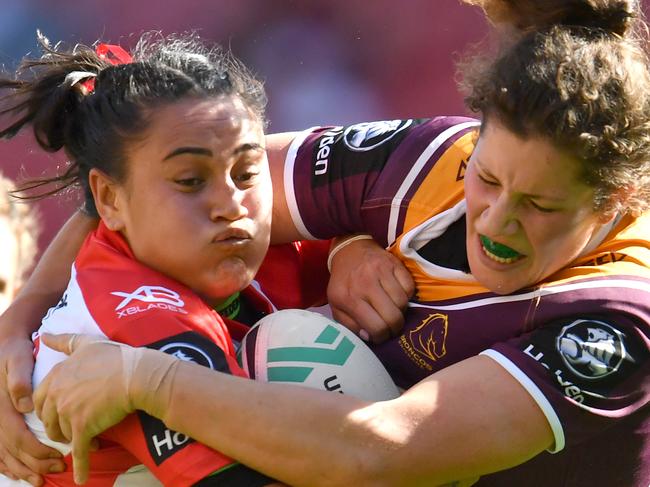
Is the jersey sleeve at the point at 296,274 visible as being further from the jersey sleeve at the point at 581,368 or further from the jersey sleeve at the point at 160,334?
the jersey sleeve at the point at 581,368

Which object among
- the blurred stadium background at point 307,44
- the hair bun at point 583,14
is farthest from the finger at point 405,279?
the blurred stadium background at point 307,44

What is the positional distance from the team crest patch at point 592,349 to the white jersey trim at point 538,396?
0.08 meters

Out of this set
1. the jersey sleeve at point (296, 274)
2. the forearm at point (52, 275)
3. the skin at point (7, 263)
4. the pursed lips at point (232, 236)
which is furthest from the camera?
the skin at point (7, 263)

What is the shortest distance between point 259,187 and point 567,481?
94cm

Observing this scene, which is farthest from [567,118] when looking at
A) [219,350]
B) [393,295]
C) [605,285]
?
[219,350]

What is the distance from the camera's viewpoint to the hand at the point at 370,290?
2273 millimetres

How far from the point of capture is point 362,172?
2424 millimetres

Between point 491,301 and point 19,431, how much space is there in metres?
1.04

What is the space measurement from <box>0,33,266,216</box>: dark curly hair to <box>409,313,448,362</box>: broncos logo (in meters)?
0.63

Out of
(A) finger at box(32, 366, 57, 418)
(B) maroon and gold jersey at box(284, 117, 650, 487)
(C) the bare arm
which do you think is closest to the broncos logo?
(B) maroon and gold jersey at box(284, 117, 650, 487)

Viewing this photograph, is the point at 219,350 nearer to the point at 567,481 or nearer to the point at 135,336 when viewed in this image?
the point at 135,336

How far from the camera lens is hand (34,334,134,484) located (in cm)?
186

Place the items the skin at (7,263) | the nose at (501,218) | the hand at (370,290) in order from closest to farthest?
the nose at (501,218) < the hand at (370,290) < the skin at (7,263)

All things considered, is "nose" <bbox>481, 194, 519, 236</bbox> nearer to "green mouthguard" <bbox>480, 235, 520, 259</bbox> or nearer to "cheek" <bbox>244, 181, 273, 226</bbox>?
"green mouthguard" <bbox>480, 235, 520, 259</bbox>
